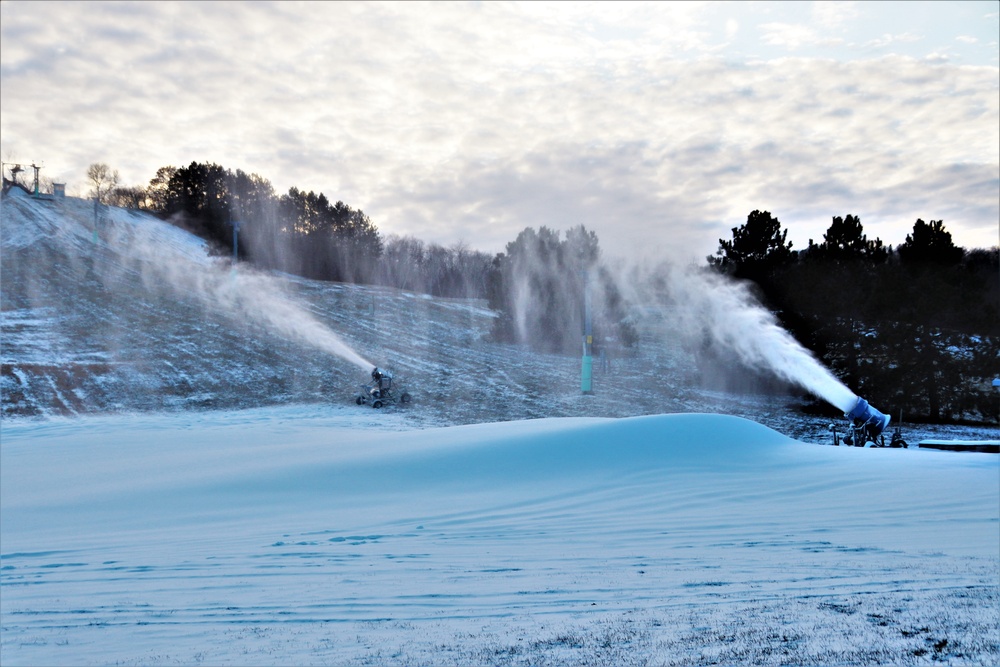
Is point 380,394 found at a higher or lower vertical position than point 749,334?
lower

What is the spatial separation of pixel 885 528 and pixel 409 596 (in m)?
5.04

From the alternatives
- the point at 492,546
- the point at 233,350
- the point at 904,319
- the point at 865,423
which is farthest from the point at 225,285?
the point at 492,546

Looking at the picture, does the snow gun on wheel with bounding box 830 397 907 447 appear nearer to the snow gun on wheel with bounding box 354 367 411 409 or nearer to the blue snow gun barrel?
the blue snow gun barrel

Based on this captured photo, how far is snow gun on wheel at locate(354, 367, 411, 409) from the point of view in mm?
25619

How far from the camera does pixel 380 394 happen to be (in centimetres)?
2573

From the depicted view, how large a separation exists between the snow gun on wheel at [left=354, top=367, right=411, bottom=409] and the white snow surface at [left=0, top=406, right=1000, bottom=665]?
12297 mm

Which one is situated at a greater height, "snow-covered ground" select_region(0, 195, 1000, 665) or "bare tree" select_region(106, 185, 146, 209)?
"bare tree" select_region(106, 185, 146, 209)

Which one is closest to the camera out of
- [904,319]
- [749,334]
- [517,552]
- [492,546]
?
[517,552]

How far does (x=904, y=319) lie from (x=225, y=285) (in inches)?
1661

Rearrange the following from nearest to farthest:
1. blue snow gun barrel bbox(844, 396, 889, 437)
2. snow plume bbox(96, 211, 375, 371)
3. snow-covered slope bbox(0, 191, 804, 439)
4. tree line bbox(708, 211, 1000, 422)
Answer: blue snow gun barrel bbox(844, 396, 889, 437) → tree line bbox(708, 211, 1000, 422) → snow-covered slope bbox(0, 191, 804, 439) → snow plume bbox(96, 211, 375, 371)

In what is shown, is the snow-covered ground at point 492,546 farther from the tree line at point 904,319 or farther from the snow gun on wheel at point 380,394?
the tree line at point 904,319

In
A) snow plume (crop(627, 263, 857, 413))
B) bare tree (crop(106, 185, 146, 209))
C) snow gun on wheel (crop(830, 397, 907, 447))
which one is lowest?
snow gun on wheel (crop(830, 397, 907, 447))

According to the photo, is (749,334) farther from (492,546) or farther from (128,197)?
(128,197)

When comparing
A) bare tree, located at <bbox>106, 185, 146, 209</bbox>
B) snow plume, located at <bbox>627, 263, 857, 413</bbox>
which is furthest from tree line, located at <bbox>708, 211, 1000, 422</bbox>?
bare tree, located at <bbox>106, 185, 146, 209</bbox>
